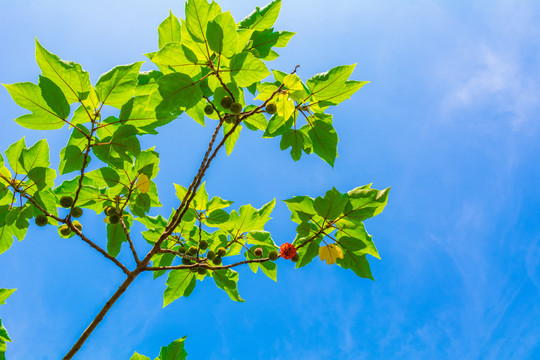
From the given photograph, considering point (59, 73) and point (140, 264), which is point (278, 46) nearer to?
point (59, 73)

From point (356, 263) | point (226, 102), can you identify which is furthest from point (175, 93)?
point (356, 263)

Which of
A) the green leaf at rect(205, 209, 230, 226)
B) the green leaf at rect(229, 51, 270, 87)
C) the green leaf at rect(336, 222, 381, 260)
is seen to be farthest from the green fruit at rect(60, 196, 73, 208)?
the green leaf at rect(336, 222, 381, 260)

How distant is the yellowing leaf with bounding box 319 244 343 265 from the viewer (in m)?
3.22

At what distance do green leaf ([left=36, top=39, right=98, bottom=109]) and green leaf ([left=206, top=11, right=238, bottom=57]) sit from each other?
111cm

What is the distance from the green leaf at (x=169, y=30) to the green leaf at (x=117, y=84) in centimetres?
75

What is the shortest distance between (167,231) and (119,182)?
2.73ft

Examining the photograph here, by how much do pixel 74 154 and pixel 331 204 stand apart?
2286mm

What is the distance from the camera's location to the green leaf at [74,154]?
→ 10.0 ft

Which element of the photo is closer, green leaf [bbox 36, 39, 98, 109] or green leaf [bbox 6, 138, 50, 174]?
green leaf [bbox 36, 39, 98, 109]

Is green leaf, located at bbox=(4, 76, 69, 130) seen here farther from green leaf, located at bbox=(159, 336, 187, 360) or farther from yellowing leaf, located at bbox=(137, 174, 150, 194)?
green leaf, located at bbox=(159, 336, 187, 360)

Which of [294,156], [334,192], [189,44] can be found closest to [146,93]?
[189,44]

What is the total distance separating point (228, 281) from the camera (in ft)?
12.3

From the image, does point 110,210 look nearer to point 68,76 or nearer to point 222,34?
point 68,76

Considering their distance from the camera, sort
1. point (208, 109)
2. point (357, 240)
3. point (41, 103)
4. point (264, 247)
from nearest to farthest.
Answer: point (41, 103)
point (357, 240)
point (208, 109)
point (264, 247)
